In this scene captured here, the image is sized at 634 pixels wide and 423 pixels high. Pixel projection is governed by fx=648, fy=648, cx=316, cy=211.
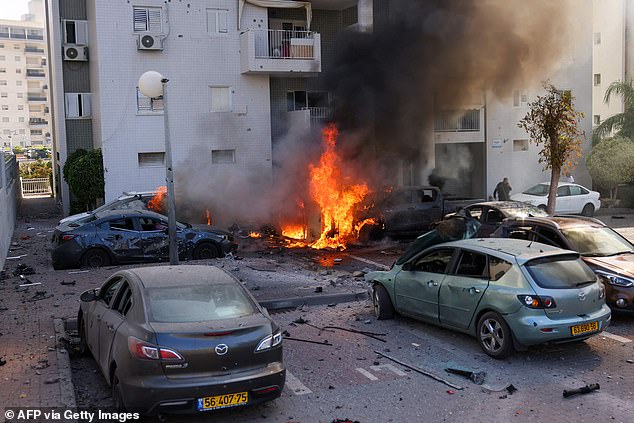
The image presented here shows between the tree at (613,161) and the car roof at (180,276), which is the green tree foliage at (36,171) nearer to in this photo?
the tree at (613,161)

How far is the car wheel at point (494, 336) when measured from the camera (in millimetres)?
7207

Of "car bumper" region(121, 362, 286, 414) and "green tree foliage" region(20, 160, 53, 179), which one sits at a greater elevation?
"green tree foliage" region(20, 160, 53, 179)

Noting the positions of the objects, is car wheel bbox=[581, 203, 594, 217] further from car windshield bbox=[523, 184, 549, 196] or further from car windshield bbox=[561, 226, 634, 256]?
car windshield bbox=[561, 226, 634, 256]

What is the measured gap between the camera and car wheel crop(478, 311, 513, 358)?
7.21 m

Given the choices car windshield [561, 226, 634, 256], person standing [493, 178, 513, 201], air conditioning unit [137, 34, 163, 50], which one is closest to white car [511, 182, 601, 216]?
person standing [493, 178, 513, 201]

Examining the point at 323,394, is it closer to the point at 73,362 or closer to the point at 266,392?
the point at 266,392

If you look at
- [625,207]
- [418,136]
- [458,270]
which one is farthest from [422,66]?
[458,270]

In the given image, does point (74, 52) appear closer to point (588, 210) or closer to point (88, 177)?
point (88, 177)

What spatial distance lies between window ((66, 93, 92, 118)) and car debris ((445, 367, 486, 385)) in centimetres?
2247

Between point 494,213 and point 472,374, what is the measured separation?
28.0ft

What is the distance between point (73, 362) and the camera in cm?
763

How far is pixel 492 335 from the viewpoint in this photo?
24.3ft

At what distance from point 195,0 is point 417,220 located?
39.6ft

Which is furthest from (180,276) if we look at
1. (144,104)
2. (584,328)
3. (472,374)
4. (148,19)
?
Answer: (148,19)
